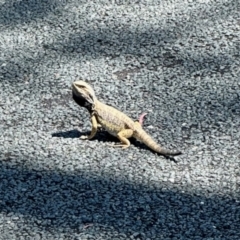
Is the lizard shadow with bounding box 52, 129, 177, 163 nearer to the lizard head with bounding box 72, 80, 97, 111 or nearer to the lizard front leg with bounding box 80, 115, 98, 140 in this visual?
the lizard front leg with bounding box 80, 115, 98, 140

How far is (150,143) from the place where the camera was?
160 inches

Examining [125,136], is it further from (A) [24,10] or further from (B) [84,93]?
(A) [24,10]

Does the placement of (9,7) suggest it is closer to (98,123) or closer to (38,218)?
(98,123)

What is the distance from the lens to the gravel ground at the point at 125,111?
3.65m

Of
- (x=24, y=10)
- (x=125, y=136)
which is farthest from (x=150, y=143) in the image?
(x=24, y=10)

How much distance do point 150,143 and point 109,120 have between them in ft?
0.85

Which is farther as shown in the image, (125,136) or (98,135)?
(98,135)

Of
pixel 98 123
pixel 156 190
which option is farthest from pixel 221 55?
pixel 156 190

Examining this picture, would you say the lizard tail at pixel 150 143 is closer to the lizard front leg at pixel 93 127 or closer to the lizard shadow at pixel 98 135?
the lizard shadow at pixel 98 135

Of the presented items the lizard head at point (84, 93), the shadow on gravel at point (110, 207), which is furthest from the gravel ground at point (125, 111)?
the lizard head at point (84, 93)

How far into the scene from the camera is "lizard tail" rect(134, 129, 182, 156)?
398 centimetres

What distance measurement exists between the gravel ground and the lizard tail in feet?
0.14

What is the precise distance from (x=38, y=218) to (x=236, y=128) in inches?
48.5

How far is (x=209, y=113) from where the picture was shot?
438cm
